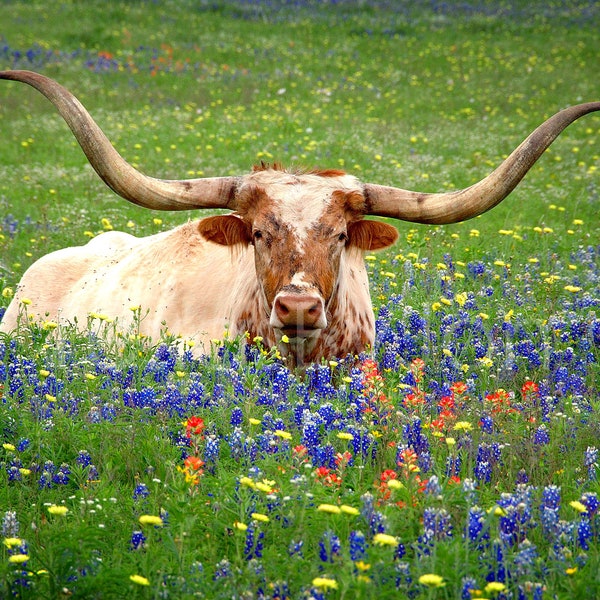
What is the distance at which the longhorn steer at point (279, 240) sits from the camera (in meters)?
5.76

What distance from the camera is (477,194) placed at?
6.00 metres

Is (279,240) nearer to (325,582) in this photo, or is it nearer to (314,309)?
(314,309)

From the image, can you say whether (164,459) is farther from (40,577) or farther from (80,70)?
(80,70)

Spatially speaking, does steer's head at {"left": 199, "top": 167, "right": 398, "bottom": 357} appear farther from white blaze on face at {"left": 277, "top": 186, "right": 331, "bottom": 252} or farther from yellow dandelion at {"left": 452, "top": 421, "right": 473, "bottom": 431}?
yellow dandelion at {"left": 452, "top": 421, "right": 473, "bottom": 431}

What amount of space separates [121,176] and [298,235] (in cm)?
131

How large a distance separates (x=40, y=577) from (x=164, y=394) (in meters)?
1.67

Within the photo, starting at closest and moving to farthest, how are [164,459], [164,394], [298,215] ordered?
[164,459], [164,394], [298,215]

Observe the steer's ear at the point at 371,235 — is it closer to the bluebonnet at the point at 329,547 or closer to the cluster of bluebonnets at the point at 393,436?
the cluster of bluebonnets at the point at 393,436

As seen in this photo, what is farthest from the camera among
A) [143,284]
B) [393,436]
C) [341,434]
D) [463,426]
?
[143,284]

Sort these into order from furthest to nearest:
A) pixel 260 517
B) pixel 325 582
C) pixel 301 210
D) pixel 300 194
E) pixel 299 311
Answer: pixel 300 194 → pixel 301 210 → pixel 299 311 → pixel 260 517 → pixel 325 582

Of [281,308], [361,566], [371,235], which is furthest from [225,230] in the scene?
[361,566]

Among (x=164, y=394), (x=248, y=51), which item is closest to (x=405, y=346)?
(x=164, y=394)

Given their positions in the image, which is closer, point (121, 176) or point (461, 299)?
point (121, 176)

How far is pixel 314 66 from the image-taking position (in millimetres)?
24531
